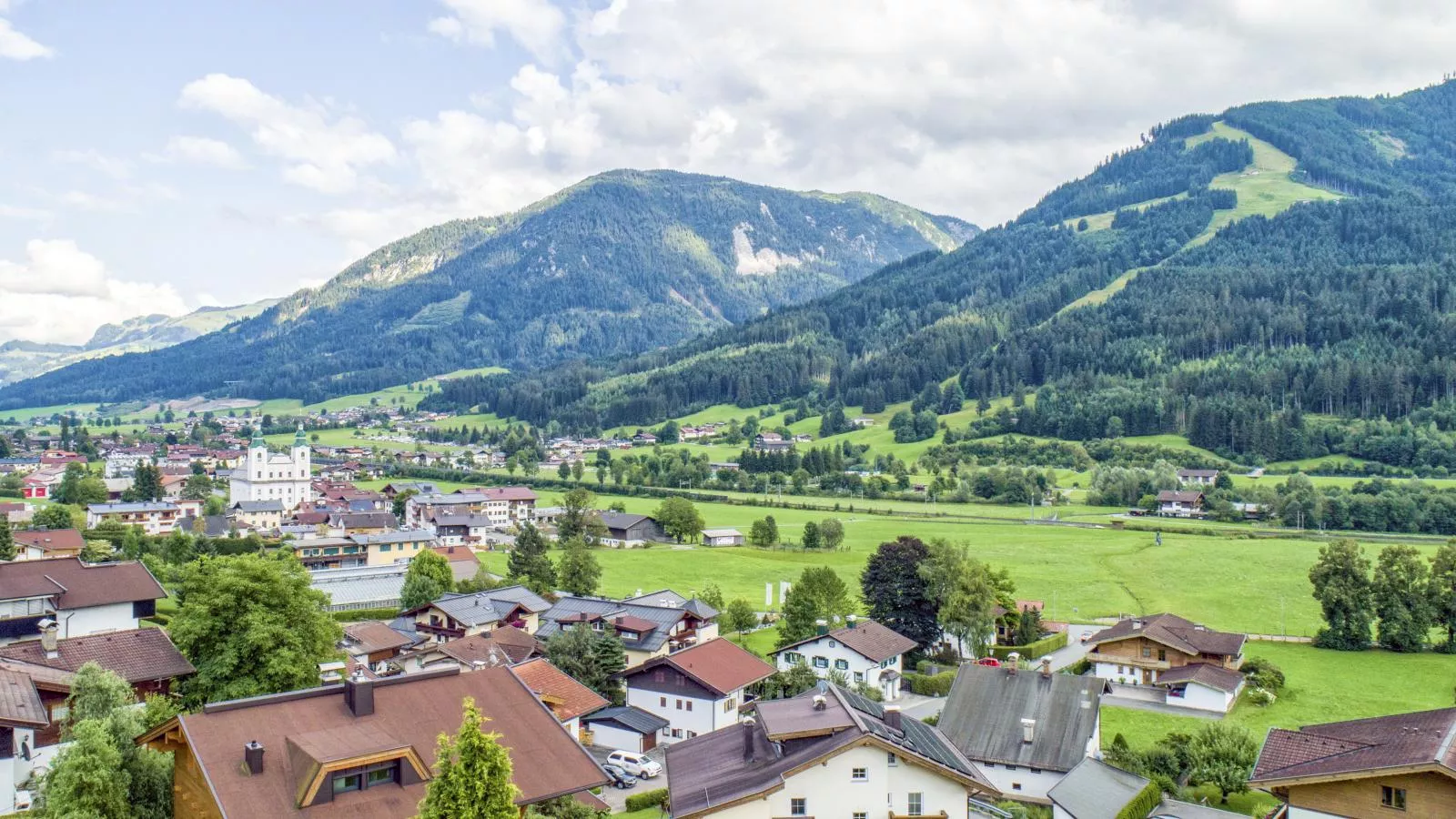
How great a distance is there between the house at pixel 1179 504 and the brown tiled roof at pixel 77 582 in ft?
303

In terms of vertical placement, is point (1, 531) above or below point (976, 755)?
above

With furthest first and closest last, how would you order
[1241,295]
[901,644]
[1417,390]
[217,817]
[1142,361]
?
1. [1241,295]
2. [1142,361]
3. [1417,390]
4. [901,644]
5. [217,817]

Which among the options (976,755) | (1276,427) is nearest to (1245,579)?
(976,755)

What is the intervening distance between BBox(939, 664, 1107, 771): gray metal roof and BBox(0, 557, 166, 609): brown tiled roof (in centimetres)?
3403

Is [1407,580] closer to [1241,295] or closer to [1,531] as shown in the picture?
[1,531]

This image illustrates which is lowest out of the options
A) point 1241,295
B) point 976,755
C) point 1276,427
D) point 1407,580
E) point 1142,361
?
point 976,755

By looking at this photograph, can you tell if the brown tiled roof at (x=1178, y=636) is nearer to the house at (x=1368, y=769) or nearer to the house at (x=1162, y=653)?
the house at (x=1162, y=653)

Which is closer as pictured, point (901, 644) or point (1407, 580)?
point (901, 644)

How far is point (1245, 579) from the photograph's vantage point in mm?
72875

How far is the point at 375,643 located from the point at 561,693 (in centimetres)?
1867

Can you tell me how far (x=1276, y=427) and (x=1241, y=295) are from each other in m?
76.7

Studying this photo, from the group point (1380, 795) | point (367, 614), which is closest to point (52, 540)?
point (367, 614)

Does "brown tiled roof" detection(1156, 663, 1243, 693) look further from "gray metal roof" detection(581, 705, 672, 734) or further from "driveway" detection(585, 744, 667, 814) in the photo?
"driveway" detection(585, 744, 667, 814)

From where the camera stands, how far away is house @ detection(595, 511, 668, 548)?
322ft
